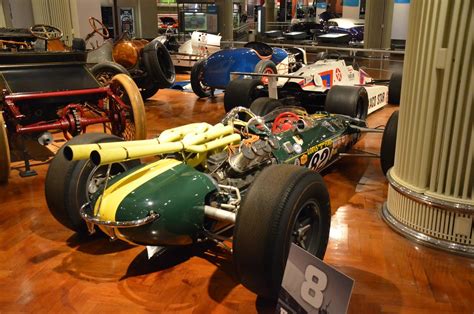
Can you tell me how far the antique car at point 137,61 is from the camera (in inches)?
293

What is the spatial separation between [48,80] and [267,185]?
373 cm

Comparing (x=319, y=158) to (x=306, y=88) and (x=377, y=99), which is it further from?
(x=377, y=99)

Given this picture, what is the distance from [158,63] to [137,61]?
109 centimetres

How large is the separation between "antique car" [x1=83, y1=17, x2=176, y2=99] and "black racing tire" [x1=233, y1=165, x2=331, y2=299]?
18.4ft

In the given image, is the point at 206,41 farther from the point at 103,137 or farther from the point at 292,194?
the point at 292,194

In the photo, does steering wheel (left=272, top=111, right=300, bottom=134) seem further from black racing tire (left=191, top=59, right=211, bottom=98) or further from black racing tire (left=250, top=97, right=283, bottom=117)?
black racing tire (left=191, top=59, right=211, bottom=98)

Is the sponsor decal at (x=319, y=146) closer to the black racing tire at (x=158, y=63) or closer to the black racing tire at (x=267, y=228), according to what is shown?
the black racing tire at (x=267, y=228)

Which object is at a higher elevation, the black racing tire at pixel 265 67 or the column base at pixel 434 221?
the black racing tire at pixel 265 67

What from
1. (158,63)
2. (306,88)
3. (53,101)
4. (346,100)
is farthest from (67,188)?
(158,63)

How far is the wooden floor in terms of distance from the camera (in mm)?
2467

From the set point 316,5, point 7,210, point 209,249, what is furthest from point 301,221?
point 316,5

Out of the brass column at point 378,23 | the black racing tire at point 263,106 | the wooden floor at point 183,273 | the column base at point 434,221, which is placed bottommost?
the wooden floor at point 183,273

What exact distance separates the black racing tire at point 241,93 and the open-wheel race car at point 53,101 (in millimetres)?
1612

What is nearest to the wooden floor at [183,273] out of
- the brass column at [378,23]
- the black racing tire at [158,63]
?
the black racing tire at [158,63]
